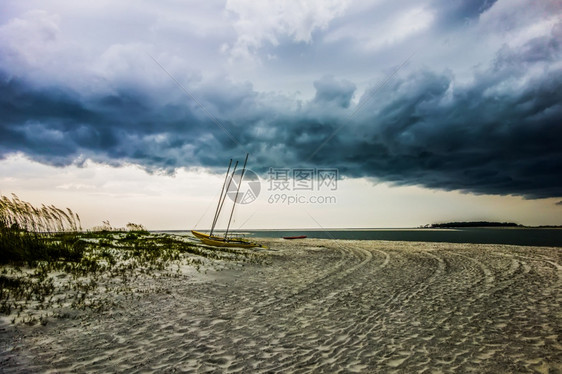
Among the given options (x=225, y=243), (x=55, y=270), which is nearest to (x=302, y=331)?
(x=55, y=270)

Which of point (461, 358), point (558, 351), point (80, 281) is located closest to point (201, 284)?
point (80, 281)

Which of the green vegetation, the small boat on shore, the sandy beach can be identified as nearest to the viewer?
the sandy beach

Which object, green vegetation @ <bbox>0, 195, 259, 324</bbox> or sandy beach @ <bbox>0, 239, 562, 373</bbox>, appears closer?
sandy beach @ <bbox>0, 239, 562, 373</bbox>

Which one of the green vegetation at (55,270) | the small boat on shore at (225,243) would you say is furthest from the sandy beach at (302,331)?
the small boat on shore at (225,243)

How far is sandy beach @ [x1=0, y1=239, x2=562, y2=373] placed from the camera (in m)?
6.94

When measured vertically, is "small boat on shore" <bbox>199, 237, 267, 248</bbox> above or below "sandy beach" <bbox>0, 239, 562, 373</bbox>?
above

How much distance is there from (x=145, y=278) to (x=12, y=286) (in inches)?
188

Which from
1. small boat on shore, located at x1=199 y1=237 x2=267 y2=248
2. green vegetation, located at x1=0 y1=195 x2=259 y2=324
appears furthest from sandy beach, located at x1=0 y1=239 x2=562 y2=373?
small boat on shore, located at x1=199 y1=237 x2=267 y2=248

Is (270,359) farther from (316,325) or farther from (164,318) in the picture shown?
(164,318)

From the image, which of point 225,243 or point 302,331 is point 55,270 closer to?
point 302,331

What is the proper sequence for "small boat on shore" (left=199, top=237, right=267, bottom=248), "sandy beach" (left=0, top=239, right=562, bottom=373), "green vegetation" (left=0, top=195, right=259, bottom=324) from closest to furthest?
"sandy beach" (left=0, top=239, right=562, bottom=373)
"green vegetation" (left=0, top=195, right=259, bottom=324)
"small boat on shore" (left=199, top=237, right=267, bottom=248)

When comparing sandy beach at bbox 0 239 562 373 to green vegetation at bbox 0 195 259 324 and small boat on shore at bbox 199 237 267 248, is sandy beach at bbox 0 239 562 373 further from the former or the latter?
small boat on shore at bbox 199 237 267 248

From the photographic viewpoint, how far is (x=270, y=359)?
723cm

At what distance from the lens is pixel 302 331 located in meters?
9.02
